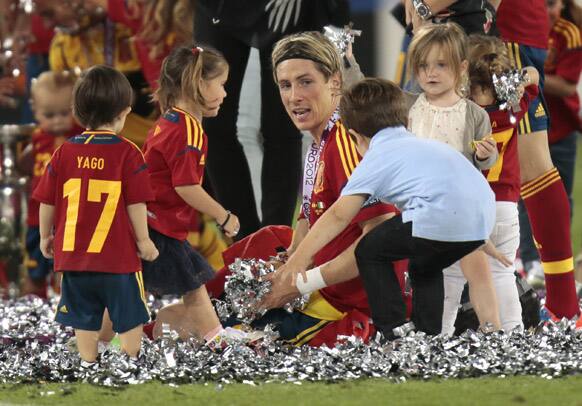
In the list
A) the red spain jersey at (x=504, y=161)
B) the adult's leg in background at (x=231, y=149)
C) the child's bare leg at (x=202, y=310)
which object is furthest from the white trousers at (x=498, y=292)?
the adult's leg in background at (x=231, y=149)

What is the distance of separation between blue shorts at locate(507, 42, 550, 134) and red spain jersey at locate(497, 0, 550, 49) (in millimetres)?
48

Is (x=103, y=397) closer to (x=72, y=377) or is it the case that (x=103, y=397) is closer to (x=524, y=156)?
(x=72, y=377)

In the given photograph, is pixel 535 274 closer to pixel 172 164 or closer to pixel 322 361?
pixel 172 164

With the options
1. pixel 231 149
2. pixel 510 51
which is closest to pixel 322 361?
pixel 510 51

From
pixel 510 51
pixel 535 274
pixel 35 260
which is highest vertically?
pixel 510 51

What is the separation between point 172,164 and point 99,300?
1.97ft

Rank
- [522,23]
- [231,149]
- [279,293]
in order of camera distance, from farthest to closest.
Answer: [231,149] < [522,23] < [279,293]

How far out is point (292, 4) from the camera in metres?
6.01

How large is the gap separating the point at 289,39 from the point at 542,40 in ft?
3.71

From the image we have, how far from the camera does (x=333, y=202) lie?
483 centimetres

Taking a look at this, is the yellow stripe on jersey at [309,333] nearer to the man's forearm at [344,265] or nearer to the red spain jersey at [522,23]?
the man's forearm at [344,265]

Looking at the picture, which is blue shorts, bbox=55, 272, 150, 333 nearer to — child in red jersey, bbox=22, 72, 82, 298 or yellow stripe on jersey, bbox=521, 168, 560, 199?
yellow stripe on jersey, bbox=521, 168, 560, 199

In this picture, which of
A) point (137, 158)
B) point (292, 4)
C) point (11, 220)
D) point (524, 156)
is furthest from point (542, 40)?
point (11, 220)

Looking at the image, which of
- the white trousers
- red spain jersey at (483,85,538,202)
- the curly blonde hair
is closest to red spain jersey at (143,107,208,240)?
the curly blonde hair
